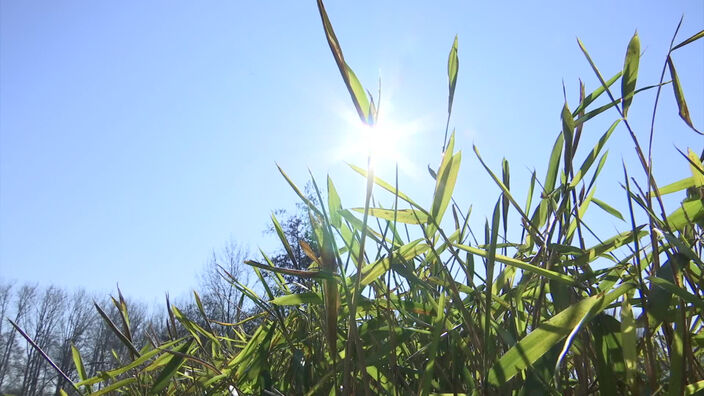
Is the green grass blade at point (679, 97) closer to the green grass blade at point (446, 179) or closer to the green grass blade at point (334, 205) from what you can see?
the green grass blade at point (446, 179)

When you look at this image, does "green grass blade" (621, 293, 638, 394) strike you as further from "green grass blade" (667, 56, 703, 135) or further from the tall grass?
"green grass blade" (667, 56, 703, 135)

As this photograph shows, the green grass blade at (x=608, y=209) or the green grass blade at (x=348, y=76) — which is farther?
the green grass blade at (x=608, y=209)

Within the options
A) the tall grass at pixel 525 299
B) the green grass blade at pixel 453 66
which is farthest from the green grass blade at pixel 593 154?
the green grass blade at pixel 453 66

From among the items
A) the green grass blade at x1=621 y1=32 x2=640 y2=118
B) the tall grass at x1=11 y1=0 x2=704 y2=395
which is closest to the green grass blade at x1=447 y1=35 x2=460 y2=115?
the tall grass at x1=11 y1=0 x2=704 y2=395

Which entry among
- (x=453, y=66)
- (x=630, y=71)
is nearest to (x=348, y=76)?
(x=453, y=66)

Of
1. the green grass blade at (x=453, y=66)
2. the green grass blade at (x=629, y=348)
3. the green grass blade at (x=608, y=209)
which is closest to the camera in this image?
the green grass blade at (x=629, y=348)

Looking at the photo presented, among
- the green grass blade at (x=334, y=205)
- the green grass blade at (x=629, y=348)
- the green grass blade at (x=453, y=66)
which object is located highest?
the green grass blade at (x=453, y=66)

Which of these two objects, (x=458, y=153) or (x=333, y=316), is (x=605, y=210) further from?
(x=333, y=316)

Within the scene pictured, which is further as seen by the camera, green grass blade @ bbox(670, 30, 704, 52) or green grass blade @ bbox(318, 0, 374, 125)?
green grass blade @ bbox(670, 30, 704, 52)

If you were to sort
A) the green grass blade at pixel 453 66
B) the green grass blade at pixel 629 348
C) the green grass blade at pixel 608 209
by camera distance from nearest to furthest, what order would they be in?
1. the green grass blade at pixel 629 348
2. the green grass blade at pixel 453 66
3. the green grass blade at pixel 608 209

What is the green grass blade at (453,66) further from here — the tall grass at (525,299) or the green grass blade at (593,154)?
the green grass blade at (593,154)

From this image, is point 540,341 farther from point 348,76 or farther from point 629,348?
point 348,76

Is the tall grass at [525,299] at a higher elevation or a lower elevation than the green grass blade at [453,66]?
lower

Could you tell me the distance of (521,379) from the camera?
1.09 ft
